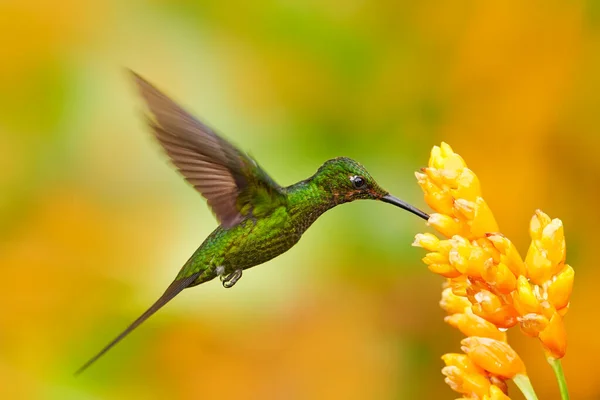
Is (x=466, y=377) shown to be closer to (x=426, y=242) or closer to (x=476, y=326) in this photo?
(x=476, y=326)

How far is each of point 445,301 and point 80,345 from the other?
165cm

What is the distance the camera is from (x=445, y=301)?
A: 1.31m

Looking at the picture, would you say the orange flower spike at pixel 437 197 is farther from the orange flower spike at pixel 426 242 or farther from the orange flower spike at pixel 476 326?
the orange flower spike at pixel 476 326

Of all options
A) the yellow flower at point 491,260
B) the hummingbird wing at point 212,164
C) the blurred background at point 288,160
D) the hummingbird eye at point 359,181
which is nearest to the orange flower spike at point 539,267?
the yellow flower at point 491,260

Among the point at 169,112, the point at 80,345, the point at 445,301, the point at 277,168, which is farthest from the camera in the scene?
the point at 80,345

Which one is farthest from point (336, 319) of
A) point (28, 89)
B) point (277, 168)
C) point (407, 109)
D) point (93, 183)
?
point (28, 89)

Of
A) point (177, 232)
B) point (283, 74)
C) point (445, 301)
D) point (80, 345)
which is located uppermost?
point (283, 74)

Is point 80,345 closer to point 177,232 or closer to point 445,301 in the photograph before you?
point 177,232

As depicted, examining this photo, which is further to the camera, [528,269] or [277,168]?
[277,168]

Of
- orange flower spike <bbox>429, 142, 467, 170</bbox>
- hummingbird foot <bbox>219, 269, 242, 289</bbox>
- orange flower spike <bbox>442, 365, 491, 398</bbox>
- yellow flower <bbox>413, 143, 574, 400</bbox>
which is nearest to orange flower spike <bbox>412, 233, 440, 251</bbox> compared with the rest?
yellow flower <bbox>413, 143, 574, 400</bbox>

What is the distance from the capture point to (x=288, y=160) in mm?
2457

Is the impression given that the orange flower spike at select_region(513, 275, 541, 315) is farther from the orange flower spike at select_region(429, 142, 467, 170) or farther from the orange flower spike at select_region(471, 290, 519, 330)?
the orange flower spike at select_region(429, 142, 467, 170)

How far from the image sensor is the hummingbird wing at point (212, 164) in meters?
1.18

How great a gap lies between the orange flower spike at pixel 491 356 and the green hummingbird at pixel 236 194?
228 mm
